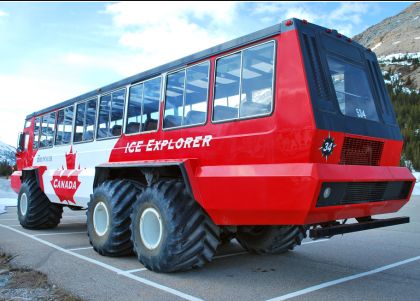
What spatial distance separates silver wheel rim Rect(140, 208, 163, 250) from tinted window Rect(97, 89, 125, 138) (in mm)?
1898

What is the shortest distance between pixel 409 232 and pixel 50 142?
8.00m

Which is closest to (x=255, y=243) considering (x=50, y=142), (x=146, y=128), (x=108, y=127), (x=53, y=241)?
(x=146, y=128)

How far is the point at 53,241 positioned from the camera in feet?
27.7

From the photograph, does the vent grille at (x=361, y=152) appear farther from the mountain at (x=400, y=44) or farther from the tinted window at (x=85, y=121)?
the mountain at (x=400, y=44)

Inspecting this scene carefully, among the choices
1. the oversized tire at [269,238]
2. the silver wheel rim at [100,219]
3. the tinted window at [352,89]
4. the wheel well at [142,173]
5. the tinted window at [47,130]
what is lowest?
the oversized tire at [269,238]

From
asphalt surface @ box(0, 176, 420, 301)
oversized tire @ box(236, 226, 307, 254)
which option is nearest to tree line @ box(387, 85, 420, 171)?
asphalt surface @ box(0, 176, 420, 301)

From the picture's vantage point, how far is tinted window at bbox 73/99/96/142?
27.7ft

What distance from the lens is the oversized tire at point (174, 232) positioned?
5.57 m

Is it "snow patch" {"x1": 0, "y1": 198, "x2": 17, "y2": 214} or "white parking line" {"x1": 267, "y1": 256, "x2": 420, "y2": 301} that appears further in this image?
"snow patch" {"x1": 0, "y1": 198, "x2": 17, "y2": 214}

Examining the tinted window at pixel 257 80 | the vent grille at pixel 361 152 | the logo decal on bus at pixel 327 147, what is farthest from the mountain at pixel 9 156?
the logo decal on bus at pixel 327 147

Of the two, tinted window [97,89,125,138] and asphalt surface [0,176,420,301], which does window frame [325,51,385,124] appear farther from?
tinted window [97,89,125,138]

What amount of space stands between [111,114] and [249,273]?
360cm

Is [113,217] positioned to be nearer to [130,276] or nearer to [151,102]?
[130,276]

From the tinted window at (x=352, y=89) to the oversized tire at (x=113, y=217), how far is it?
3.21 meters
